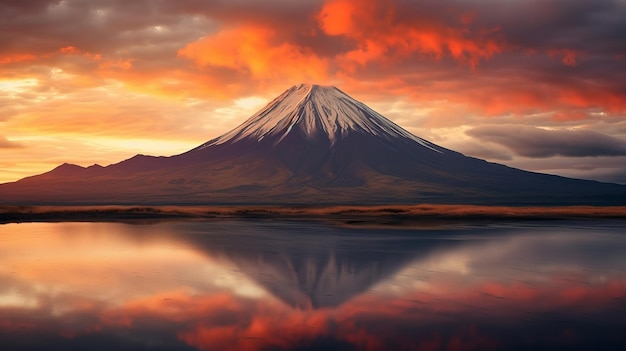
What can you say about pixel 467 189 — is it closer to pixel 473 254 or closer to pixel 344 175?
pixel 344 175

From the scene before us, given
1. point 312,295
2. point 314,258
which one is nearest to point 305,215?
point 314,258

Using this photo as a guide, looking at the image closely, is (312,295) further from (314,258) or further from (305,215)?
(305,215)

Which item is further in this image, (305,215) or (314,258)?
(305,215)

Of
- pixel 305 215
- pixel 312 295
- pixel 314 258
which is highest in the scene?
pixel 305 215

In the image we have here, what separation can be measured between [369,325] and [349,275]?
8876 mm

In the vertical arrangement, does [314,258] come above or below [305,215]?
below

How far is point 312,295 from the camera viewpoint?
2059 cm

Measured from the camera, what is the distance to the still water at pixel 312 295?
14.7m

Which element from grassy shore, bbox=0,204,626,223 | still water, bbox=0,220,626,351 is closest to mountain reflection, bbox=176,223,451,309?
still water, bbox=0,220,626,351

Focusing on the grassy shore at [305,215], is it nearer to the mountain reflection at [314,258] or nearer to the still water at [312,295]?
the mountain reflection at [314,258]

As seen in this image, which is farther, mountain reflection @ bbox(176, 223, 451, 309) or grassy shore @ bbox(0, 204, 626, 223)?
grassy shore @ bbox(0, 204, 626, 223)

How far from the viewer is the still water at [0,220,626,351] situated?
579 inches

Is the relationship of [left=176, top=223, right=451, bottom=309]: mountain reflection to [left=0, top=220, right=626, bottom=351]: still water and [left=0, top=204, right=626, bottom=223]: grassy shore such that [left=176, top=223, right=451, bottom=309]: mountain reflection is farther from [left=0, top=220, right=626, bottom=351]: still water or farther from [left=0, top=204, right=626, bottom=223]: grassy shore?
[left=0, top=204, right=626, bottom=223]: grassy shore

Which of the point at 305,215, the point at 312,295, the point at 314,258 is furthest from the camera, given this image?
the point at 305,215
